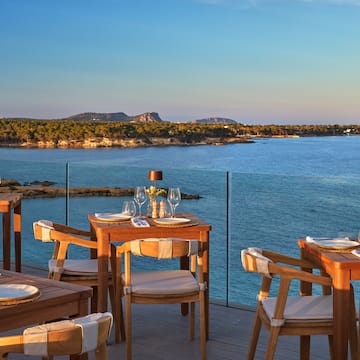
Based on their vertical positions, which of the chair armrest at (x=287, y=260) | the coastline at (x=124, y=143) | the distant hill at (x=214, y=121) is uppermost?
the distant hill at (x=214, y=121)

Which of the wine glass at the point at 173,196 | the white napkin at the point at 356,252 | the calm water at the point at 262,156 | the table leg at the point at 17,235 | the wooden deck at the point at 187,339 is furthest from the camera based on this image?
the calm water at the point at 262,156

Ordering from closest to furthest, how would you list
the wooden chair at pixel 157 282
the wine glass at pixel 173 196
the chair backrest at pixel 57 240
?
the wooden chair at pixel 157 282, the chair backrest at pixel 57 240, the wine glass at pixel 173 196

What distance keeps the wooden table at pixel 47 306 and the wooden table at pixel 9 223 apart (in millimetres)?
2804

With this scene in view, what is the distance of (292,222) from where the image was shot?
17.0 feet

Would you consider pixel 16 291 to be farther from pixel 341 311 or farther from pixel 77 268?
pixel 77 268

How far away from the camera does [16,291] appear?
256 centimetres

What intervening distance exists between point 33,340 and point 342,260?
1725mm

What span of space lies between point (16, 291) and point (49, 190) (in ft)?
13.7


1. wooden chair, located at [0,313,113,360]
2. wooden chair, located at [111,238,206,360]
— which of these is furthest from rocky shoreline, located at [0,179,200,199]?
wooden chair, located at [0,313,113,360]

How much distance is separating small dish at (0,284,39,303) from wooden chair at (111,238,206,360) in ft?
3.46

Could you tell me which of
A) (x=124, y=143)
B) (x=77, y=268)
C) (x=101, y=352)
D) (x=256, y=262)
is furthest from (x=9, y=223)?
(x=124, y=143)

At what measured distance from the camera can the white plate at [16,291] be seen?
2.46 metres

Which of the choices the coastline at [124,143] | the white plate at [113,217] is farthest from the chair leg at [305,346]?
the coastline at [124,143]

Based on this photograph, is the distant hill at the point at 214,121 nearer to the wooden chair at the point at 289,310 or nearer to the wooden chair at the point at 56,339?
the wooden chair at the point at 289,310
